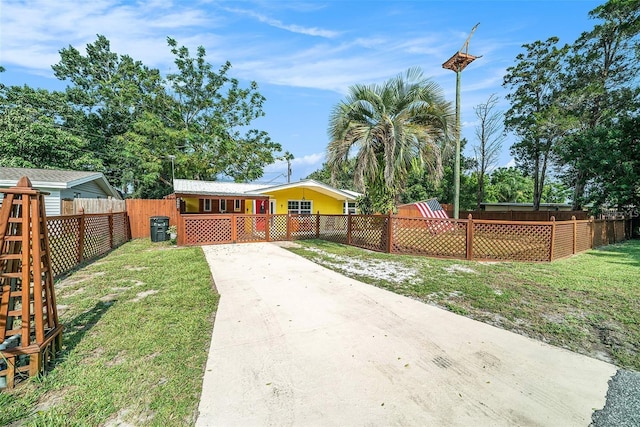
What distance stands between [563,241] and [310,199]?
1215 cm

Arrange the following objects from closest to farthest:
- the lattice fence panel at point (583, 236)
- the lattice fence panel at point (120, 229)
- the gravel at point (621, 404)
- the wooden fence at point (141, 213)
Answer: the gravel at point (621, 404)
the lattice fence panel at point (583, 236)
the lattice fence panel at point (120, 229)
the wooden fence at point (141, 213)

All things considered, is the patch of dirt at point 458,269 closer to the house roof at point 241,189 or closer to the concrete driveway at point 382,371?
the concrete driveway at point 382,371

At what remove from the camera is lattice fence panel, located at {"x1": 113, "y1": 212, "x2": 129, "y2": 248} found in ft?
34.6

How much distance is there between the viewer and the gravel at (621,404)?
206cm

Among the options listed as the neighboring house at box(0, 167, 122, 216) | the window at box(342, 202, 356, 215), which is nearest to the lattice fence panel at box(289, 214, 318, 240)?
the window at box(342, 202, 356, 215)

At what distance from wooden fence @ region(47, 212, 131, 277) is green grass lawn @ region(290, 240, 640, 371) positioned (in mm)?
5714

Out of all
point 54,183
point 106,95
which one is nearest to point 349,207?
point 54,183

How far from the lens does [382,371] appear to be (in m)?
2.66

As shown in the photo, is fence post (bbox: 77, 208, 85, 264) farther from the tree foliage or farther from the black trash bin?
the tree foliage

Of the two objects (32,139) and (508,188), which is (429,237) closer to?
(32,139)

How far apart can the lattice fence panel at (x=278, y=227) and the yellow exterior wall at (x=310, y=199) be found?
4.29 meters

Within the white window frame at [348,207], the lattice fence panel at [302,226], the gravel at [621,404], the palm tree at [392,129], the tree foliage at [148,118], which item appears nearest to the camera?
the gravel at [621,404]

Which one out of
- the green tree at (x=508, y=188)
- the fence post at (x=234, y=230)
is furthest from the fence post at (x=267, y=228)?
the green tree at (x=508, y=188)

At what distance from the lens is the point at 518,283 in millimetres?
5785
